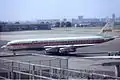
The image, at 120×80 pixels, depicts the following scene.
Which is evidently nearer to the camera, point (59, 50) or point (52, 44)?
point (59, 50)

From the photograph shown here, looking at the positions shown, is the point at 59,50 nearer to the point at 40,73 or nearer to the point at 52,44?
the point at 52,44

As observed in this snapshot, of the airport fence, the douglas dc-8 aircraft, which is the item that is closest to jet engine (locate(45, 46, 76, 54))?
the douglas dc-8 aircraft

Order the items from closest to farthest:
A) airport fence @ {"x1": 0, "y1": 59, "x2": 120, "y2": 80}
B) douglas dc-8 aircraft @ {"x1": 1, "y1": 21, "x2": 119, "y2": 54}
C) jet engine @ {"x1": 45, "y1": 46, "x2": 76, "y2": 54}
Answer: airport fence @ {"x1": 0, "y1": 59, "x2": 120, "y2": 80} < jet engine @ {"x1": 45, "y1": 46, "x2": 76, "y2": 54} < douglas dc-8 aircraft @ {"x1": 1, "y1": 21, "x2": 119, "y2": 54}

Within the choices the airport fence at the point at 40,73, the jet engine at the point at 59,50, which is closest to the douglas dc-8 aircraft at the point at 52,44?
the jet engine at the point at 59,50

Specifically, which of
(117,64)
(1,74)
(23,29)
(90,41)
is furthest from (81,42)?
(23,29)

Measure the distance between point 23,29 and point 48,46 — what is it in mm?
45591

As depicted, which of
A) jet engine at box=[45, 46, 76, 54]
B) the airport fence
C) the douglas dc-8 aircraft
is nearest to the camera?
the airport fence

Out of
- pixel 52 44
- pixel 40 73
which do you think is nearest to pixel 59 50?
pixel 52 44

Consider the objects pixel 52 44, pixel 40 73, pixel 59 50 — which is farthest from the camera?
pixel 52 44

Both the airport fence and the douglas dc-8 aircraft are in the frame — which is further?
the douglas dc-8 aircraft

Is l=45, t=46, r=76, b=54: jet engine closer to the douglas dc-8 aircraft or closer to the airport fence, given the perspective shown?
the douglas dc-8 aircraft

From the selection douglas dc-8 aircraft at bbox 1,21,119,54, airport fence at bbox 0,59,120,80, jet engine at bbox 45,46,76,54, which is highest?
airport fence at bbox 0,59,120,80

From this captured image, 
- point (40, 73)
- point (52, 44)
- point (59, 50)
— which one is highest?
point (40, 73)

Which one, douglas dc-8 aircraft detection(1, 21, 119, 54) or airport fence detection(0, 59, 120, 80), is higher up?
airport fence detection(0, 59, 120, 80)
